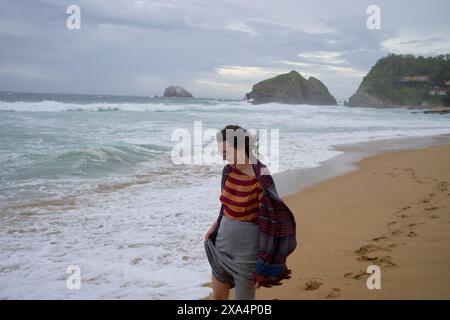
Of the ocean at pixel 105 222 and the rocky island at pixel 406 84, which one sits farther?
the rocky island at pixel 406 84

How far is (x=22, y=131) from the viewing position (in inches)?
768

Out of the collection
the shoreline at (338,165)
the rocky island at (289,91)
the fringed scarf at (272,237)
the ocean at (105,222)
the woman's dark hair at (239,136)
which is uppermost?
the rocky island at (289,91)

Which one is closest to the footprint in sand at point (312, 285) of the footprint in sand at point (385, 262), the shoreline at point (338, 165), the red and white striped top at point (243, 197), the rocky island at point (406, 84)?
the footprint in sand at point (385, 262)

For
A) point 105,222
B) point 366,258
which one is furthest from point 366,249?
point 105,222

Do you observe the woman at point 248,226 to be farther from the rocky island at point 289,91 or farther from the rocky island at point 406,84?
the rocky island at point 406,84

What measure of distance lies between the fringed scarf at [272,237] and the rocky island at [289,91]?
93.4 metres

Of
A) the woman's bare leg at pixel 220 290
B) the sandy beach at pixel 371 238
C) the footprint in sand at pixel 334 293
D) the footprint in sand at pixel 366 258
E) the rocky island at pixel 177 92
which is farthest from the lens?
the rocky island at pixel 177 92

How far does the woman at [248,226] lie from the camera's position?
2709 millimetres

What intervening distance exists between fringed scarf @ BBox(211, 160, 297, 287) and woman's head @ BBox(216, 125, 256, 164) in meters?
0.22

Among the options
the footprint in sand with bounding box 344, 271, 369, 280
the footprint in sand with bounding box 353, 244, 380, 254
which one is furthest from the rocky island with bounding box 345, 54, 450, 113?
the footprint in sand with bounding box 344, 271, 369, 280

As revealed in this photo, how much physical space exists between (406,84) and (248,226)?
112 m

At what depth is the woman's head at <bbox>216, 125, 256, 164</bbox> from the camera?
282cm

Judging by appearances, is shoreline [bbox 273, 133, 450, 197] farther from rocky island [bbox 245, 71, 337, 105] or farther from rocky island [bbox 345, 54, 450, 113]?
rocky island [bbox 345, 54, 450, 113]
